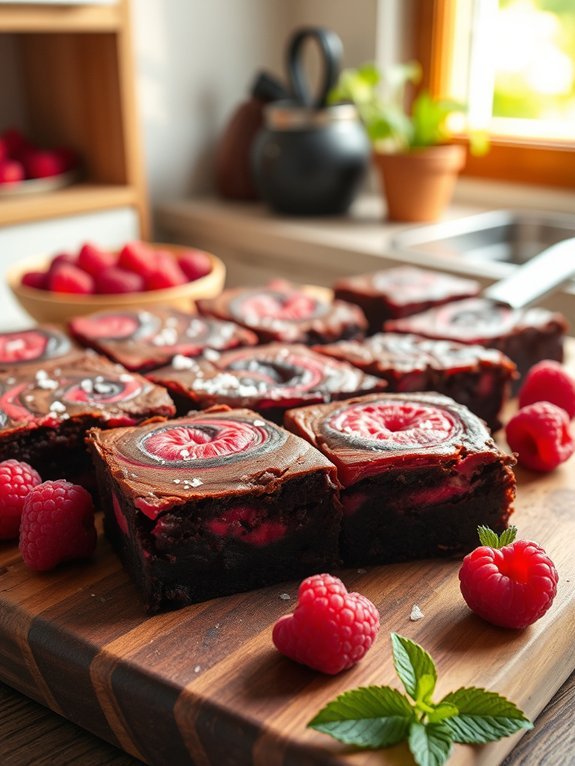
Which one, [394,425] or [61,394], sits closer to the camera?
[394,425]

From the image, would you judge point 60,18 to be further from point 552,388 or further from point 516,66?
point 552,388

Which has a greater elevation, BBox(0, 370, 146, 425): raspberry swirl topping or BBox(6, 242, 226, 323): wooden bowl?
BBox(0, 370, 146, 425): raspberry swirl topping

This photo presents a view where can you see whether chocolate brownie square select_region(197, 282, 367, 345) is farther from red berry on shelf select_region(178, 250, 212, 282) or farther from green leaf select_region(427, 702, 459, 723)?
green leaf select_region(427, 702, 459, 723)

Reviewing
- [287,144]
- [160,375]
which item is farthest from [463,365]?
[287,144]

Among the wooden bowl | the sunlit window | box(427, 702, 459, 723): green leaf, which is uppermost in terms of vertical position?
the sunlit window

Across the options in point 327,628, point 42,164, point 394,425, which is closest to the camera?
point 327,628

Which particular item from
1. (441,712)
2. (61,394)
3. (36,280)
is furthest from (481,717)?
(36,280)

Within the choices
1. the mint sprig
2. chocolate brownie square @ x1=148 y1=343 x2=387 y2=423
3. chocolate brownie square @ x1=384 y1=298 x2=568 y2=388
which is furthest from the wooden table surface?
chocolate brownie square @ x1=384 y1=298 x2=568 y2=388

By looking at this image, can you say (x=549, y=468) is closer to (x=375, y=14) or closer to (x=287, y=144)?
(x=287, y=144)
